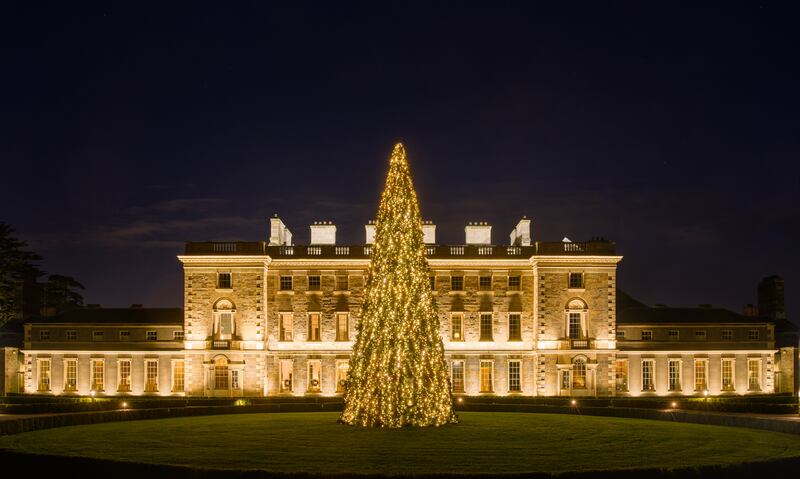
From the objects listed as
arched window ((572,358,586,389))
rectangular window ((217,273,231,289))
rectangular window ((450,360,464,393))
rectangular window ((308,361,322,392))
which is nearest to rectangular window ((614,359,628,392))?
arched window ((572,358,586,389))

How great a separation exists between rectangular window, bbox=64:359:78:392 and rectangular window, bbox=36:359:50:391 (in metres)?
1.06

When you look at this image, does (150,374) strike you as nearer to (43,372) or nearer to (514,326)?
(43,372)

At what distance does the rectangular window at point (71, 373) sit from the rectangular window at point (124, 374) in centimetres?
264

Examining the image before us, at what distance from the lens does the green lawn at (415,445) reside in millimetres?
21906

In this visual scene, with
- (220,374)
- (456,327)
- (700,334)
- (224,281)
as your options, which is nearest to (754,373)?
(700,334)

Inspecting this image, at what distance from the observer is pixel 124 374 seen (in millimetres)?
54281

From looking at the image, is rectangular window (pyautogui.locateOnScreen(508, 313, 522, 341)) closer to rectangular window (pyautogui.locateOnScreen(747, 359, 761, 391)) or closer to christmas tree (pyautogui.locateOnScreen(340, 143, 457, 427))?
rectangular window (pyautogui.locateOnScreen(747, 359, 761, 391))

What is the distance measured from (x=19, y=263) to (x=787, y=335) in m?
51.9

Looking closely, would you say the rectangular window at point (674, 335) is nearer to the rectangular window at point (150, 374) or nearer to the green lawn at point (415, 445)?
the green lawn at point (415, 445)

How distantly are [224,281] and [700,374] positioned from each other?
27813mm

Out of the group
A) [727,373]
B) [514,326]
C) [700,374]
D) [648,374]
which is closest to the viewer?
[514,326]

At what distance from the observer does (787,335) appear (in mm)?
57188

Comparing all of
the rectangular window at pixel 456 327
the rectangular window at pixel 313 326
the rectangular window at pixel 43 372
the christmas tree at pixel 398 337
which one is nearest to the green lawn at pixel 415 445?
the christmas tree at pixel 398 337

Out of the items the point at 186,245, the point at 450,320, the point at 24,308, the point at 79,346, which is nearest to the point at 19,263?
the point at 24,308
